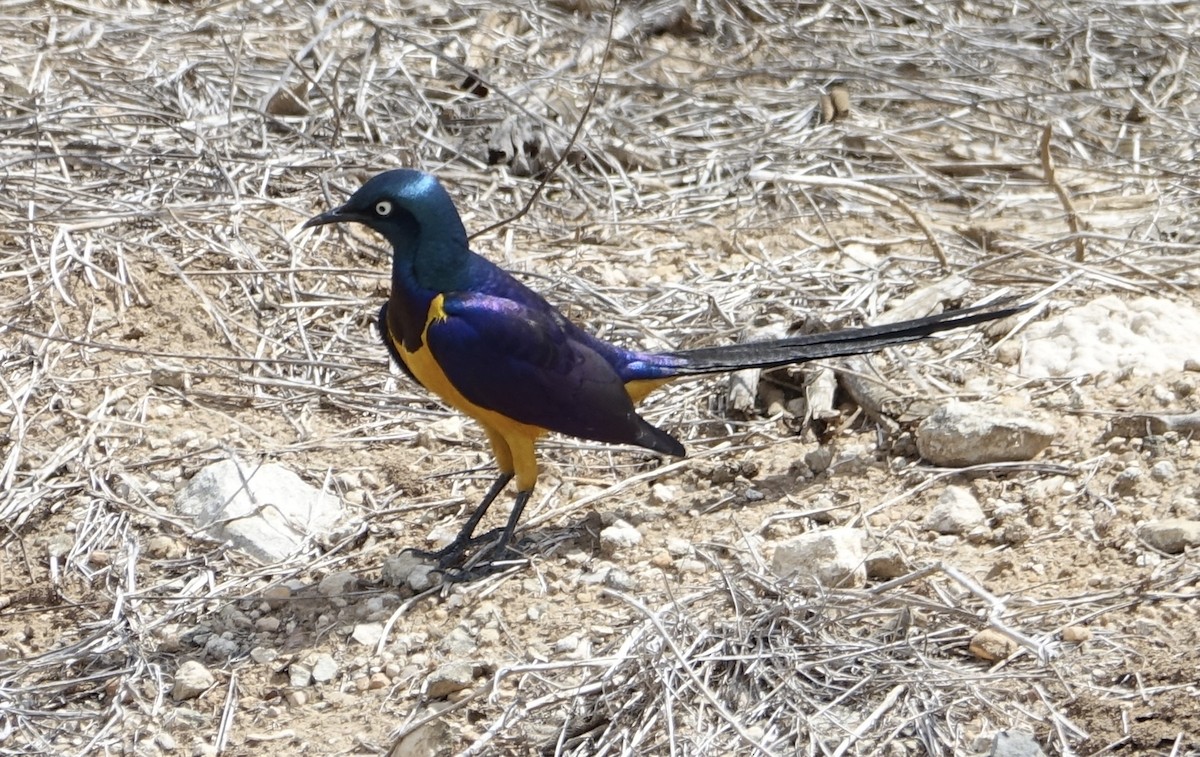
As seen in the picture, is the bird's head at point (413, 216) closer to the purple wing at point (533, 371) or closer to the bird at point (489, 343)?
the bird at point (489, 343)

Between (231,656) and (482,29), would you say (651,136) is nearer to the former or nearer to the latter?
(482,29)

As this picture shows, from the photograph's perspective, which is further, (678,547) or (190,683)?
(678,547)

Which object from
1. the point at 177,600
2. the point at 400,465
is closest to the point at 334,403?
the point at 400,465

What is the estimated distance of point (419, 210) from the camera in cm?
411

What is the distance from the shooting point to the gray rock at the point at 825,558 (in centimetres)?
378

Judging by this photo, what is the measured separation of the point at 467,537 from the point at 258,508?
666 mm

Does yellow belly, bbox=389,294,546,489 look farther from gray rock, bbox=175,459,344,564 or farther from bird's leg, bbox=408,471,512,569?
gray rock, bbox=175,459,344,564

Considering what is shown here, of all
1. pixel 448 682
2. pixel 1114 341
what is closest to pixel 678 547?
pixel 448 682

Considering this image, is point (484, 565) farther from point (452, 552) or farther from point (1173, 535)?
point (1173, 535)

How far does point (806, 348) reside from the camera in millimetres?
4492

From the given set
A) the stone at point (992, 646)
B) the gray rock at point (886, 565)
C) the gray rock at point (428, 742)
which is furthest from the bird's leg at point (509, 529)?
the stone at point (992, 646)

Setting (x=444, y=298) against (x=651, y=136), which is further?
(x=651, y=136)

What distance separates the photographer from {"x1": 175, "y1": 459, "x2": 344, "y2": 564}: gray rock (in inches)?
173

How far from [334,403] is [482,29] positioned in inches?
121
